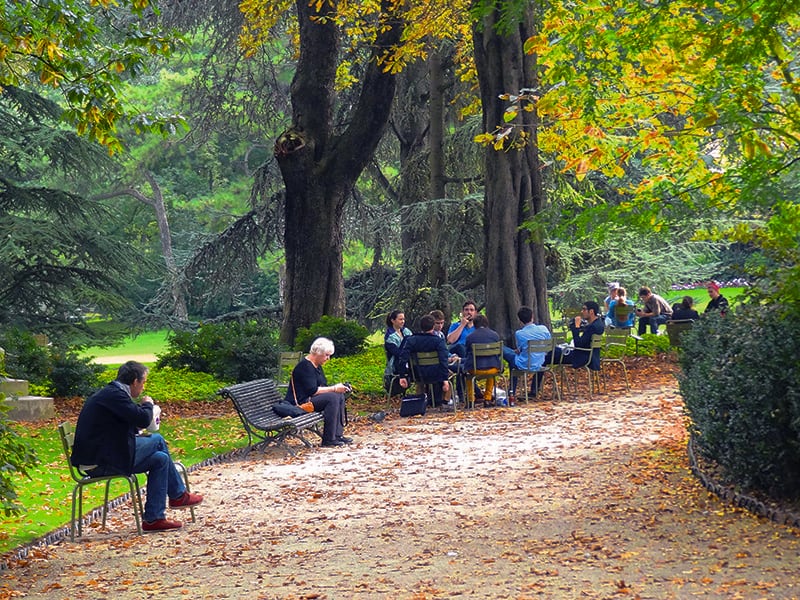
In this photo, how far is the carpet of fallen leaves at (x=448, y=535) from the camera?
7605 millimetres

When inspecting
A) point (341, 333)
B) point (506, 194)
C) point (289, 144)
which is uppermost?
point (289, 144)

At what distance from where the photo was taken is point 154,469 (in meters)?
10.3

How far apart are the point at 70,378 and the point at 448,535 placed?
12.3 m

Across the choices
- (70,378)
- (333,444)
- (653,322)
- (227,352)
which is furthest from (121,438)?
(653,322)

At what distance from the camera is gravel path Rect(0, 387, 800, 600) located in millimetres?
7602

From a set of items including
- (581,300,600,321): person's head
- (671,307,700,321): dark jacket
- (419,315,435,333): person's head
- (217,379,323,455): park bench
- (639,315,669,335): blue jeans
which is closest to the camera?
(217,379,323,455): park bench

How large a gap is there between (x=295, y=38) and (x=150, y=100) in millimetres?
17653

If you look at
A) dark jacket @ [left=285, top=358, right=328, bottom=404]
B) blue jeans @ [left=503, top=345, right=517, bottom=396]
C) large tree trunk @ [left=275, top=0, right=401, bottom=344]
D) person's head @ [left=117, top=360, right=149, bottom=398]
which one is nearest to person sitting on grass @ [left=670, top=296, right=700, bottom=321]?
blue jeans @ [left=503, top=345, right=517, bottom=396]

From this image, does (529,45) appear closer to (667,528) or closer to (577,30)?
(577,30)

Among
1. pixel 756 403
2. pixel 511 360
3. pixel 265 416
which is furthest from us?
pixel 511 360

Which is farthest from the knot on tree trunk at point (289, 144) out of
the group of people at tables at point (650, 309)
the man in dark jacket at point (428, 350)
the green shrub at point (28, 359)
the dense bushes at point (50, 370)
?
the man in dark jacket at point (428, 350)

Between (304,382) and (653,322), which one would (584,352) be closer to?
(304,382)

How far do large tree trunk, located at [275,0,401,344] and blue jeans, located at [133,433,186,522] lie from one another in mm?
13895

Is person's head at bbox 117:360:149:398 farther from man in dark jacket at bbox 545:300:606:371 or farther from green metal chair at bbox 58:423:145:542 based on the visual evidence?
man in dark jacket at bbox 545:300:606:371
